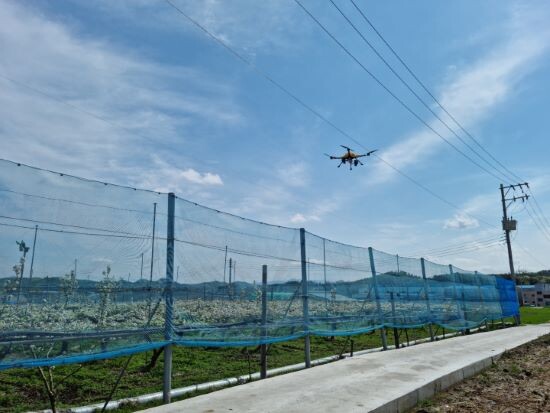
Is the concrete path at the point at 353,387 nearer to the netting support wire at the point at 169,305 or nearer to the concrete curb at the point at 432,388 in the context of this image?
the concrete curb at the point at 432,388

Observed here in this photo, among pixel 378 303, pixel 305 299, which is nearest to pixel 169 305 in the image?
pixel 305 299

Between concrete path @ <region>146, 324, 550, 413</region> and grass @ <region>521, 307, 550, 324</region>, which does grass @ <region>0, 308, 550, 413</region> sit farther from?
grass @ <region>521, 307, 550, 324</region>

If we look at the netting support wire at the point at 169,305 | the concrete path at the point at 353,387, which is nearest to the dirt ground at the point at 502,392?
the concrete path at the point at 353,387

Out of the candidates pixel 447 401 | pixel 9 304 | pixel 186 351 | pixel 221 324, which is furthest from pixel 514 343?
pixel 9 304

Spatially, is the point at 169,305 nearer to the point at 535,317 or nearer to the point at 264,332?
the point at 264,332

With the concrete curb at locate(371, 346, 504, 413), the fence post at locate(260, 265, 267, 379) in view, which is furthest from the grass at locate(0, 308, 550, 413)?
the concrete curb at locate(371, 346, 504, 413)

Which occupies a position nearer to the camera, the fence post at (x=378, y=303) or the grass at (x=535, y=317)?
the fence post at (x=378, y=303)
